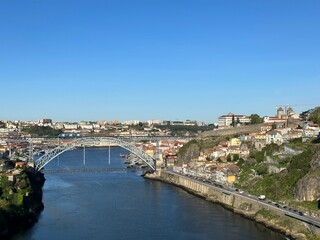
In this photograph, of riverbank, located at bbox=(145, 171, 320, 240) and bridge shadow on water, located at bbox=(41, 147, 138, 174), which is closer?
riverbank, located at bbox=(145, 171, 320, 240)

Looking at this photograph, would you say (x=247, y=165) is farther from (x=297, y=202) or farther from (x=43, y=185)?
(x=43, y=185)

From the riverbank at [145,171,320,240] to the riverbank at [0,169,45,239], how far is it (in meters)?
6.94

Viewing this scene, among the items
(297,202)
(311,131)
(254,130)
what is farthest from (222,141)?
(297,202)

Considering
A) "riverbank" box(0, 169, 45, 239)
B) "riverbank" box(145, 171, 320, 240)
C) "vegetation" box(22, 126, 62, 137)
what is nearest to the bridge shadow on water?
"riverbank" box(145, 171, 320, 240)

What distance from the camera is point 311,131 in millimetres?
26172

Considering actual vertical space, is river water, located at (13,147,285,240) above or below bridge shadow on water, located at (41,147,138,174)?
below

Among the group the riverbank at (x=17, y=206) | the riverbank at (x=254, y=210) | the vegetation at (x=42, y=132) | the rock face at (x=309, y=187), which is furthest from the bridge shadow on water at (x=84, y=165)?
the vegetation at (x=42, y=132)

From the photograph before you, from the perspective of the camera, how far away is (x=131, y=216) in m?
17.7

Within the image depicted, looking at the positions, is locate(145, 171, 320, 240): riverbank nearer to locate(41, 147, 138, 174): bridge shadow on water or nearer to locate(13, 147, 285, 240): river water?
locate(13, 147, 285, 240): river water

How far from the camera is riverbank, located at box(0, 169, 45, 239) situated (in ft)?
49.2

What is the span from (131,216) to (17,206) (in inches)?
151

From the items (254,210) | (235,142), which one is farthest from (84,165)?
(254,210)

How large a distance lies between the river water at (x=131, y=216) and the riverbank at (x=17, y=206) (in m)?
0.35

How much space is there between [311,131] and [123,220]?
42.9 ft
